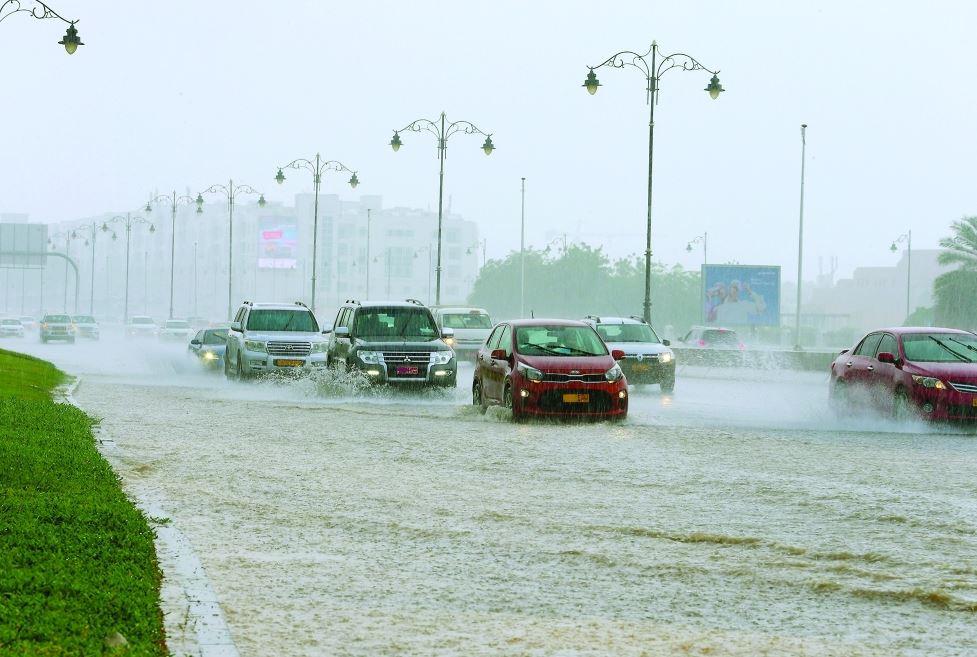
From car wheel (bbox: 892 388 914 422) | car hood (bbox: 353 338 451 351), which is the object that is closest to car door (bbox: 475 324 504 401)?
car hood (bbox: 353 338 451 351)

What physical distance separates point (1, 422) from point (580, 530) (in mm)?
8296

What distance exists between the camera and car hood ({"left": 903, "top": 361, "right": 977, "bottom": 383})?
60.9 ft

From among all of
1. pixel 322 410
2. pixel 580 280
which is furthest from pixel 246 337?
pixel 580 280

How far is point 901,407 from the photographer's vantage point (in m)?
19.1

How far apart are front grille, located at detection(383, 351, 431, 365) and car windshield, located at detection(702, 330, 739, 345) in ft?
85.0

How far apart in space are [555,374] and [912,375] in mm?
4847

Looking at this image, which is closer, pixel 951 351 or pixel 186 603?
pixel 186 603

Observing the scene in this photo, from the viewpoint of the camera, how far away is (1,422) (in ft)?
50.6

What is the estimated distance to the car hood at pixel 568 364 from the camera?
1914cm

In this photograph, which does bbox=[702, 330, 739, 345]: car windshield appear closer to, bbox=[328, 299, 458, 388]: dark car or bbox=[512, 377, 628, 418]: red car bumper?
bbox=[328, 299, 458, 388]: dark car

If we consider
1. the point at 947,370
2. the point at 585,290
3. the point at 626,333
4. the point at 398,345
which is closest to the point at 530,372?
the point at 947,370

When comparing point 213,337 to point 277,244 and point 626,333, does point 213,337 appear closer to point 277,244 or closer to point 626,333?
point 626,333

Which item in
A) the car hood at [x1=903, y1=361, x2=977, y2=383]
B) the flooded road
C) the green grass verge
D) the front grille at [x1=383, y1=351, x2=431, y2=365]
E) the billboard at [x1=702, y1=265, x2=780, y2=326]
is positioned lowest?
the flooded road

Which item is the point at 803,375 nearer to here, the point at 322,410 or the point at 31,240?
the point at 322,410
